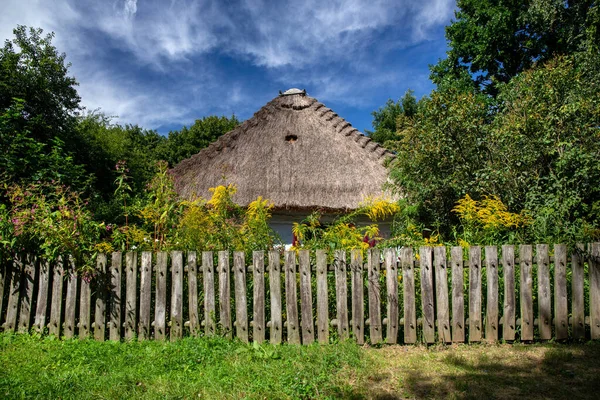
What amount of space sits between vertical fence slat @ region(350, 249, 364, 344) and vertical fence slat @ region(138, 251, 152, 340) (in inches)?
94.8

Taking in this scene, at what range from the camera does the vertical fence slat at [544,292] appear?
4.30 metres

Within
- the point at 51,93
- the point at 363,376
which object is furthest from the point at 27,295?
the point at 51,93

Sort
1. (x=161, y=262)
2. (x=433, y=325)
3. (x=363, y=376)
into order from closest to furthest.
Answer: (x=363, y=376)
(x=433, y=325)
(x=161, y=262)

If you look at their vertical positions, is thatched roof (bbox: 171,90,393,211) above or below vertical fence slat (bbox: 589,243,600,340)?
above

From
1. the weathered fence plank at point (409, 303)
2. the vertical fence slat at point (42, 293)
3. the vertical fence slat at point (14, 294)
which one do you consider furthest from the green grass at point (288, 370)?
the vertical fence slat at point (14, 294)

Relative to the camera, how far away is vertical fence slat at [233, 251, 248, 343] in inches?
173

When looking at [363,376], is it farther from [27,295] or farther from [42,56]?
[42,56]

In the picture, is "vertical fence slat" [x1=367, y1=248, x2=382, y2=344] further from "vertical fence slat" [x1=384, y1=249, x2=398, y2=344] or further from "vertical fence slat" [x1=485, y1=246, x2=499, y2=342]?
"vertical fence slat" [x1=485, y1=246, x2=499, y2=342]

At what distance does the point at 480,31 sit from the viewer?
14.3 meters

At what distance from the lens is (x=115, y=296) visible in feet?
15.2

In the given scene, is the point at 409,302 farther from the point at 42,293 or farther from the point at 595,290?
the point at 42,293

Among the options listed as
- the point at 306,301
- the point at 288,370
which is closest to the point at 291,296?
the point at 306,301

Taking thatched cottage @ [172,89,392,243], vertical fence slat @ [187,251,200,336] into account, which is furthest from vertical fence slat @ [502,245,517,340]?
thatched cottage @ [172,89,392,243]

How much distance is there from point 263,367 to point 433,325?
1.98 meters
